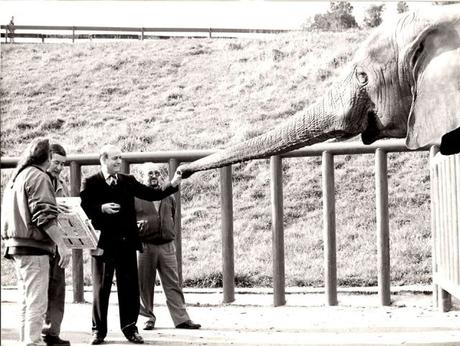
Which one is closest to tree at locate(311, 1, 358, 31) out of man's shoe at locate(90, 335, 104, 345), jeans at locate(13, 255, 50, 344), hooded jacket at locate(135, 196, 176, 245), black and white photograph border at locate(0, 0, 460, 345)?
black and white photograph border at locate(0, 0, 460, 345)

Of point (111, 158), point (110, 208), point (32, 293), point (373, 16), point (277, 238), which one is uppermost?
point (373, 16)

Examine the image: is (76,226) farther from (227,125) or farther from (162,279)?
(227,125)

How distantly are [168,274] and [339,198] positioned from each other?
6.09 meters

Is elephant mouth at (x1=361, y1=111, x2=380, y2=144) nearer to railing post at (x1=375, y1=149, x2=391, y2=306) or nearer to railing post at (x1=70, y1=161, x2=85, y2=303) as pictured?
railing post at (x1=375, y1=149, x2=391, y2=306)

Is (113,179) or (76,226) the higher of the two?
(113,179)

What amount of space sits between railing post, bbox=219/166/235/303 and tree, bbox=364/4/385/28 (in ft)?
39.8

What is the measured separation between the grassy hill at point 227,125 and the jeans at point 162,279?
3.16m

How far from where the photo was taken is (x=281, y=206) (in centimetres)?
799

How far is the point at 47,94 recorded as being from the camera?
18734mm

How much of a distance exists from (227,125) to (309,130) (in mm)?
11011

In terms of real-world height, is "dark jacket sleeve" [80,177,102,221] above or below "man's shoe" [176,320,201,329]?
above

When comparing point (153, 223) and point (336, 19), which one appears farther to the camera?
point (336, 19)

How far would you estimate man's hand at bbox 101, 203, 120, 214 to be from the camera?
6043 millimetres

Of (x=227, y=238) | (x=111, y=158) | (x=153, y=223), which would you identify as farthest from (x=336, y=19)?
(x=111, y=158)
